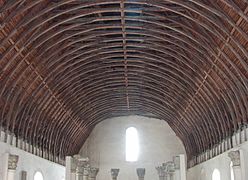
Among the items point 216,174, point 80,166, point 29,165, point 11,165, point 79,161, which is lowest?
point 11,165

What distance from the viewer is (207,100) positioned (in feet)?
124

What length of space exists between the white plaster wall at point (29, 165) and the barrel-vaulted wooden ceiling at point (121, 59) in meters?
1.49

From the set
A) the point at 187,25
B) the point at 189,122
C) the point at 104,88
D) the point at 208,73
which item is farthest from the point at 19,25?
the point at 189,122

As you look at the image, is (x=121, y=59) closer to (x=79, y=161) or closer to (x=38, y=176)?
(x=79, y=161)

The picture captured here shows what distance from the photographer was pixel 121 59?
37062 millimetres

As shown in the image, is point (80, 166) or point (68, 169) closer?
point (68, 169)

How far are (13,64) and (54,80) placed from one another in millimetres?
7256

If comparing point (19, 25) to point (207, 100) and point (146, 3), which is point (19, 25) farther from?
point (207, 100)

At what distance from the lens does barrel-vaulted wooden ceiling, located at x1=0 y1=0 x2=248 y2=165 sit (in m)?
25.8

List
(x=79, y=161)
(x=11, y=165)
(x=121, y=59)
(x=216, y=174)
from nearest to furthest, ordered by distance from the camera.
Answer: (x=11, y=165)
(x=121, y=59)
(x=79, y=161)
(x=216, y=174)

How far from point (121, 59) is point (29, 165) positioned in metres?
11.8

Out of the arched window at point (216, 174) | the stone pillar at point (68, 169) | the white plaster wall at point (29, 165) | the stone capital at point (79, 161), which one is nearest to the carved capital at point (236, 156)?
the arched window at point (216, 174)

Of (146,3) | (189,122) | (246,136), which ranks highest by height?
(146,3)

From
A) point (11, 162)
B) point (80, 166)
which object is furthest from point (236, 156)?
point (80, 166)
